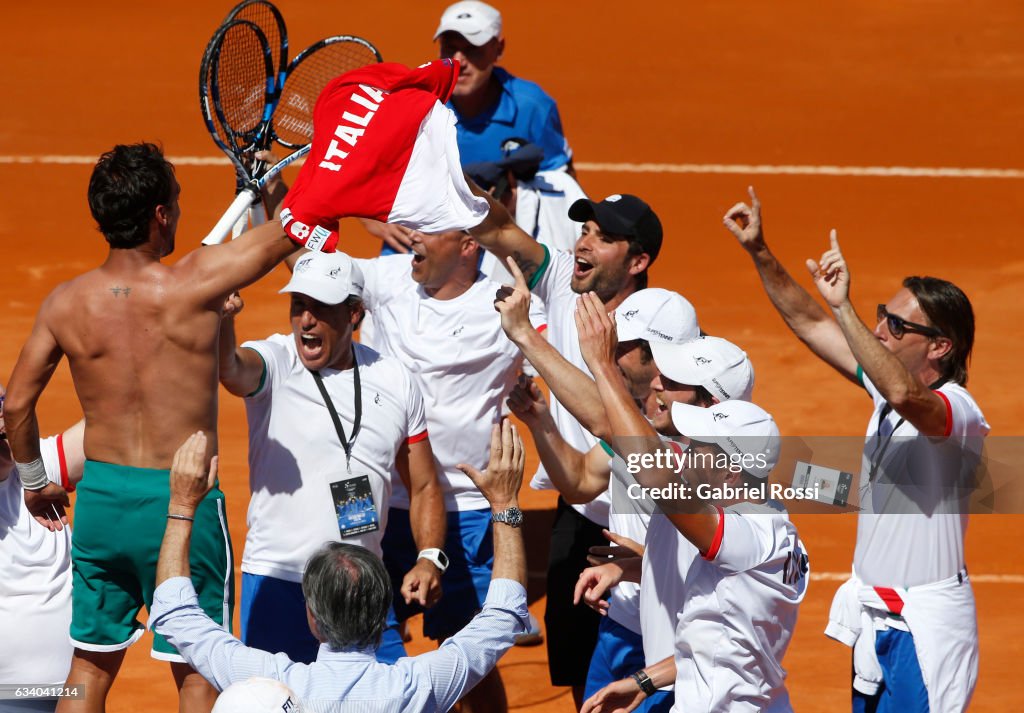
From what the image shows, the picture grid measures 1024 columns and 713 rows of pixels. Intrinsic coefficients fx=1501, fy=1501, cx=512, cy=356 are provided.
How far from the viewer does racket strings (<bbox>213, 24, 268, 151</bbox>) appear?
6551mm

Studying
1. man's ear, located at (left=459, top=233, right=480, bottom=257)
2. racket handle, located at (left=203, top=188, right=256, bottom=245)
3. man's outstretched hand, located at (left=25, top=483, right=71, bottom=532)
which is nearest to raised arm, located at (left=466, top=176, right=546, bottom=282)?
man's ear, located at (left=459, top=233, right=480, bottom=257)

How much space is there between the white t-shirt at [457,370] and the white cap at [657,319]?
119 centimetres

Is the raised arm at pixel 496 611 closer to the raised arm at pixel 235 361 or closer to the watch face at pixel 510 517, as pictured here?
the watch face at pixel 510 517

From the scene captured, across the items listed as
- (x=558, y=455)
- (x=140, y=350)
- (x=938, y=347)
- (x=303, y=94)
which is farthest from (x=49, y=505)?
(x=938, y=347)

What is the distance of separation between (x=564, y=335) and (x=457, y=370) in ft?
1.81

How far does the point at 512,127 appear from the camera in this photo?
9219mm

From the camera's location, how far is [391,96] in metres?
6.02

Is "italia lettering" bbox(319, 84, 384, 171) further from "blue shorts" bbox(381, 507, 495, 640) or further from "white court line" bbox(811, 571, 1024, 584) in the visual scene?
"white court line" bbox(811, 571, 1024, 584)

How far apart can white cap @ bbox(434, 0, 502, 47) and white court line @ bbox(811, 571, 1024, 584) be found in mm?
3797

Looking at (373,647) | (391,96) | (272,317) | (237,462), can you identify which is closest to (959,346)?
(391,96)

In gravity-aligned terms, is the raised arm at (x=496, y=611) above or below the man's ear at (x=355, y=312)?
below

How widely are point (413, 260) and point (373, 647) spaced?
328 centimetres

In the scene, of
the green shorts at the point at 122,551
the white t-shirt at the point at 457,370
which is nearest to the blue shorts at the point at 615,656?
the white t-shirt at the point at 457,370

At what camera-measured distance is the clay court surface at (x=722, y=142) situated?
36.8 ft
